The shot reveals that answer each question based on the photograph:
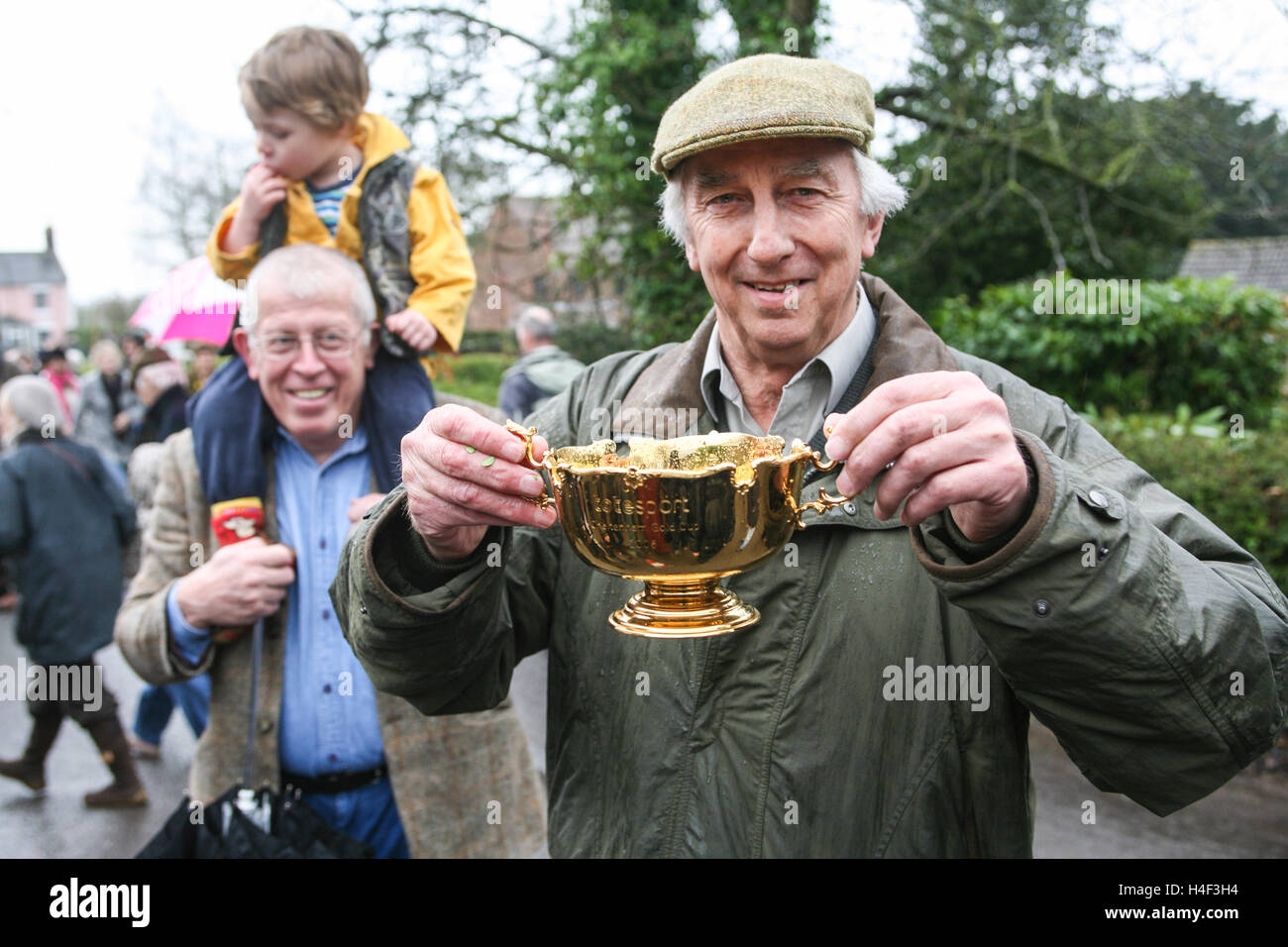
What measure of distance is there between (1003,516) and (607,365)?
1.09 m

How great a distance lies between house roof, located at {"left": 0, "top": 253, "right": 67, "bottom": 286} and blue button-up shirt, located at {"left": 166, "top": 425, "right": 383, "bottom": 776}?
254 feet

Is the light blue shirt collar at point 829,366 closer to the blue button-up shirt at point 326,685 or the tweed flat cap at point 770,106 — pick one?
the tweed flat cap at point 770,106

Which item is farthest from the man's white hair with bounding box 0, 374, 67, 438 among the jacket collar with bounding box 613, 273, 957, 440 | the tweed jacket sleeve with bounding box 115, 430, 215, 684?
the jacket collar with bounding box 613, 273, 957, 440

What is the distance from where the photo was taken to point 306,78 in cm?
324

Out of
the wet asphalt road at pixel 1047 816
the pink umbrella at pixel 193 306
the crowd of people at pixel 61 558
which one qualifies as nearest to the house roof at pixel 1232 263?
the wet asphalt road at pixel 1047 816

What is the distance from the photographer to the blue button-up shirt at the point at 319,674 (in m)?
2.79

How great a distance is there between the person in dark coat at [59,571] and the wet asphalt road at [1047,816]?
0.20 meters

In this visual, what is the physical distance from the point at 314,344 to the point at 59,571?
3.91 meters

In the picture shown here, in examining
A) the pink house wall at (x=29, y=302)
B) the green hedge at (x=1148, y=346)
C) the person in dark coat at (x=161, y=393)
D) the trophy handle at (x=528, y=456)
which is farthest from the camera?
the pink house wall at (x=29, y=302)

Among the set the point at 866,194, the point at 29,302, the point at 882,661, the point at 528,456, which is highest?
the point at 29,302

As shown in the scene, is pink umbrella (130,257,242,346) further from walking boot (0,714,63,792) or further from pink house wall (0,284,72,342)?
pink house wall (0,284,72,342)

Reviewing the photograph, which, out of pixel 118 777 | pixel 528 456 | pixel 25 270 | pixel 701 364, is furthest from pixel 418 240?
pixel 25 270

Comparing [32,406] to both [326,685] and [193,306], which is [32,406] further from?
[326,685]
